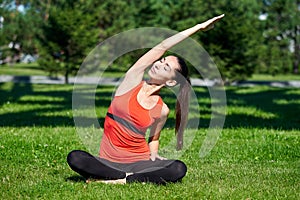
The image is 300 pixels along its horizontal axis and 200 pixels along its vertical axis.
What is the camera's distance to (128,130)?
5434 mm

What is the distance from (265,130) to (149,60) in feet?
17.0

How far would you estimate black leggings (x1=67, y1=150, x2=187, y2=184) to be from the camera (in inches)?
217

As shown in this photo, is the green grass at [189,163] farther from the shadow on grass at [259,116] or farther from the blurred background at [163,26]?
the blurred background at [163,26]

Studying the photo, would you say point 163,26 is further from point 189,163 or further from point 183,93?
point 183,93

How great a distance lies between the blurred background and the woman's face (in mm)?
10969

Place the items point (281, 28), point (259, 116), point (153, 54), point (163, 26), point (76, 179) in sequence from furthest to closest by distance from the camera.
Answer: point (281, 28)
point (163, 26)
point (259, 116)
point (76, 179)
point (153, 54)

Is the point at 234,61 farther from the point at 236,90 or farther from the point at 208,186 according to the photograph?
the point at 208,186

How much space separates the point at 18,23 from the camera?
3666 cm

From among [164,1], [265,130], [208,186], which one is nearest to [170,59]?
[208,186]

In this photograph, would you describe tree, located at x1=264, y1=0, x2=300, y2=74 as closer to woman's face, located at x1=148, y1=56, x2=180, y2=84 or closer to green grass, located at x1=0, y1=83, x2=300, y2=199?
green grass, located at x1=0, y1=83, x2=300, y2=199


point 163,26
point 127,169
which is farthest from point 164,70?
point 163,26

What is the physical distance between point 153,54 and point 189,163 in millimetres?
2023

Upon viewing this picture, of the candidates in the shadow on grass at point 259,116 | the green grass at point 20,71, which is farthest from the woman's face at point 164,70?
the green grass at point 20,71

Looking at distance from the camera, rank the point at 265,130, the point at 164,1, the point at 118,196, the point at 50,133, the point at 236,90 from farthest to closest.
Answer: the point at 164,1 < the point at 236,90 < the point at 265,130 < the point at 50,133 < the point at 118,196
